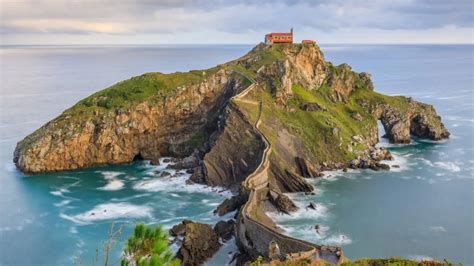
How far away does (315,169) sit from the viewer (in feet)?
299

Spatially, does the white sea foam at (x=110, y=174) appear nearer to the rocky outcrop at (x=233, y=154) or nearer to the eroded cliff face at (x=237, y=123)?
the eroded cliff face at (x=237, y=123)

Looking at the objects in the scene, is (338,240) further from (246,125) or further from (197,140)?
(197,140)

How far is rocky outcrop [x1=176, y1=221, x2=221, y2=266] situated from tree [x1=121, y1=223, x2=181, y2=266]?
3629 centimetres

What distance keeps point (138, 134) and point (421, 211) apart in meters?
60.9

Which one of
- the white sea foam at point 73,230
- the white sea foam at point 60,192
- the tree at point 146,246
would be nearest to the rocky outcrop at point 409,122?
the white sea foam at point 60,192

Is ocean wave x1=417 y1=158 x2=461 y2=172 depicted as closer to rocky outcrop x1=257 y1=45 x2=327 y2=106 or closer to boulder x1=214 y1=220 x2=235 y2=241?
rocky outcrop x1=257 y1=45 x2=327 y2=106

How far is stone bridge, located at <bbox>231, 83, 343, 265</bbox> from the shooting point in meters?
45.5

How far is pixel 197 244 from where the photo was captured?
58125 mm

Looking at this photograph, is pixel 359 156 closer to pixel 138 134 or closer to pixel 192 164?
pixel 192 164

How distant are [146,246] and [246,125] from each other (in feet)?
238

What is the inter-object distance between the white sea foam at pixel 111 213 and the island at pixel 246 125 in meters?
12.5

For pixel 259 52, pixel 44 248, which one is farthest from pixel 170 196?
pixel 259 52

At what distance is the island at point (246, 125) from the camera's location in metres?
87.1

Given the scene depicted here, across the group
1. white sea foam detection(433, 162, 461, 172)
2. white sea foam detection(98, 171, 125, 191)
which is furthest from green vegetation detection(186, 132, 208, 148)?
white sea foam detection(433, 162, 461, 172)
